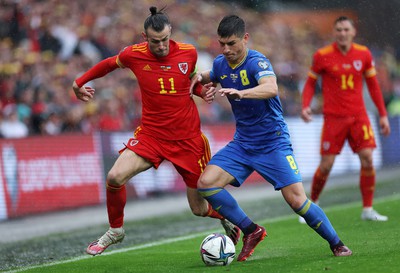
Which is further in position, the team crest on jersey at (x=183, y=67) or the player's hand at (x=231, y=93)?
the team crest on jersey at (x=183, y=67)

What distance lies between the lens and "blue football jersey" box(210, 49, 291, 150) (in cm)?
812

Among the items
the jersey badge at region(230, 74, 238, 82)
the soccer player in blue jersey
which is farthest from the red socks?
the jersey badge at region(230, 74, 238, 82)

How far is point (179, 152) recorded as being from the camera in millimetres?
8867

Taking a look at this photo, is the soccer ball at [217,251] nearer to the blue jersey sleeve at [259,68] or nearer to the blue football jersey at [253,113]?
the blue football jersey at [253,113]

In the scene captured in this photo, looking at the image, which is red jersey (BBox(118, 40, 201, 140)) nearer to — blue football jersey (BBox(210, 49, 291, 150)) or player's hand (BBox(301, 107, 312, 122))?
blue football jersey (BBox(210, 49, 291, 150))

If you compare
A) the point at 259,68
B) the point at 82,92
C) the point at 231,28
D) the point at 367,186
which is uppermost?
the point at 231,28

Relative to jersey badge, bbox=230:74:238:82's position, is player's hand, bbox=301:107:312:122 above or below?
below

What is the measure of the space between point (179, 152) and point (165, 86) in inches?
26.0

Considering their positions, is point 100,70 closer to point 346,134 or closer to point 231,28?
point 231,28

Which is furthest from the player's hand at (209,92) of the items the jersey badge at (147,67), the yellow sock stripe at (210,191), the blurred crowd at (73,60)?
the blurred crowd at (73,60)

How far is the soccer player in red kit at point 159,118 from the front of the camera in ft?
28.5

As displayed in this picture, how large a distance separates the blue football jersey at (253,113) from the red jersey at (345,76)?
3398 millimetres

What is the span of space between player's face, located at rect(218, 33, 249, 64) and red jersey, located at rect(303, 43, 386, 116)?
3.71 metres

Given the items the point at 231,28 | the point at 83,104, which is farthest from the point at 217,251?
the point at 83,104
